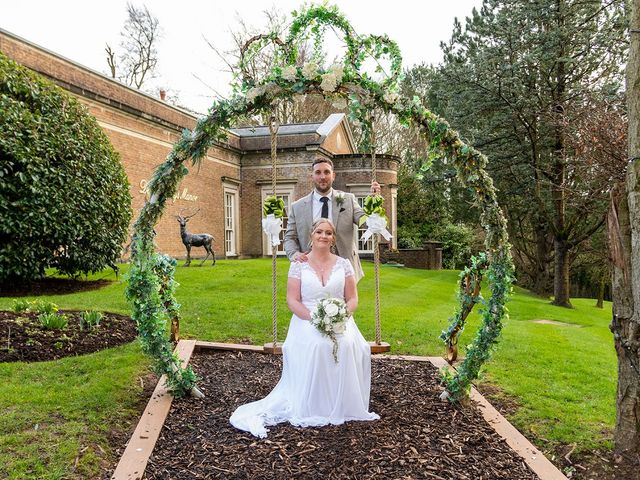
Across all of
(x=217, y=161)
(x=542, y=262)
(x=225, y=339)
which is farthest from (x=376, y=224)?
(x=542, y=262)

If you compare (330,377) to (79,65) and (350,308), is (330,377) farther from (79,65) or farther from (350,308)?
(79,65)

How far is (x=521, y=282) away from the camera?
26438mm

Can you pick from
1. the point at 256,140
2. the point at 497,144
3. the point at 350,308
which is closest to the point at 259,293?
the point at 350,308

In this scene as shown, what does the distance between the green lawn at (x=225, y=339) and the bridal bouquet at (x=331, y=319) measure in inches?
75.2

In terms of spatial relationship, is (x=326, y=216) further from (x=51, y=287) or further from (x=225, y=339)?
(x=51, y=287)

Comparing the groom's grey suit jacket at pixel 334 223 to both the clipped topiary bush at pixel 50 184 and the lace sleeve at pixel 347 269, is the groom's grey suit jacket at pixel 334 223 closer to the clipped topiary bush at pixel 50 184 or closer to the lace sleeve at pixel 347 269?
the lace sleeve at pixel 347 269

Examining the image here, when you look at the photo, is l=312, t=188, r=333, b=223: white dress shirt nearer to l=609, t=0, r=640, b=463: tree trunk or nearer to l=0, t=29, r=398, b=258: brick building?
l=609, t=0, r=640, b=463: tree trunk

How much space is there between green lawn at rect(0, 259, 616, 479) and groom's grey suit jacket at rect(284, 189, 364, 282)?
7.55 feet

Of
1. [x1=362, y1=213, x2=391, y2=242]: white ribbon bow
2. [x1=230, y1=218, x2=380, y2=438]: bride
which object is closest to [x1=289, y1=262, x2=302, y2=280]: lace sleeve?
[x1=230, y1=218, x2=380, y2=438]: bride

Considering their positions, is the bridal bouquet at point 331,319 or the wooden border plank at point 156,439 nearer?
the wooden border plank at point 156,439

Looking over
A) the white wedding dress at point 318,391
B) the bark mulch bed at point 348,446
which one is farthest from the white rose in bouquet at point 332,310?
the bark mulch bed at point 348,446

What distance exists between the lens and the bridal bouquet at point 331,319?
420 cm

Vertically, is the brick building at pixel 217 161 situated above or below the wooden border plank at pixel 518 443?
above

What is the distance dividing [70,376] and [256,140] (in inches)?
792
